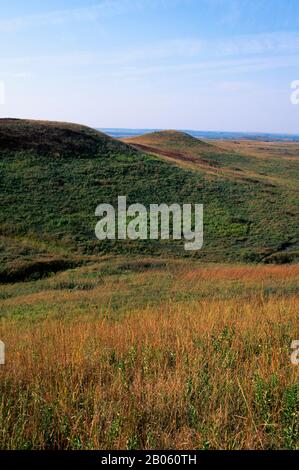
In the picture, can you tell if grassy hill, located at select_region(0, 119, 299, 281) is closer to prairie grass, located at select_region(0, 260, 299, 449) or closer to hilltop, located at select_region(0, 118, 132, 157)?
hilltop, located at select_region(0, 118, 132, 157)

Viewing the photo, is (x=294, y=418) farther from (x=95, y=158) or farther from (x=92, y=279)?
(x=95, y=158)

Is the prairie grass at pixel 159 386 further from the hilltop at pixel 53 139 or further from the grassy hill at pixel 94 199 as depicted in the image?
the hilltop at pixel 53 139

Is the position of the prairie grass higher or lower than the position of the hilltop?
lower

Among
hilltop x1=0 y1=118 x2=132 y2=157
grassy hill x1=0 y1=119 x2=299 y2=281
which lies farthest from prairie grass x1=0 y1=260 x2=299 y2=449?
hilltop x1=0 y1=118 x2=132 y2=157

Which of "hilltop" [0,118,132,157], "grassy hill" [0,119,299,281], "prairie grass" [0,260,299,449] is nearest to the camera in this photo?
"prairie grass" [0,260,299,449]

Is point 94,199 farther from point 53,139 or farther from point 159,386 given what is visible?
point 159,386

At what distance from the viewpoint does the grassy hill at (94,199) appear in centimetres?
2534

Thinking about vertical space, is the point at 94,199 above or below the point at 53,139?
below

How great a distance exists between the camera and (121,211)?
31.4 metres

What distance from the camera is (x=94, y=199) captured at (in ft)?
108

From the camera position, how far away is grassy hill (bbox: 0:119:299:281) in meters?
25.3

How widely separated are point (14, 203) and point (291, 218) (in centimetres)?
2034

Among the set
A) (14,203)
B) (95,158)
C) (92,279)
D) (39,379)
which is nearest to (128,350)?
(39,379)

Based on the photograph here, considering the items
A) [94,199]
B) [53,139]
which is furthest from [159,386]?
[53,139]
